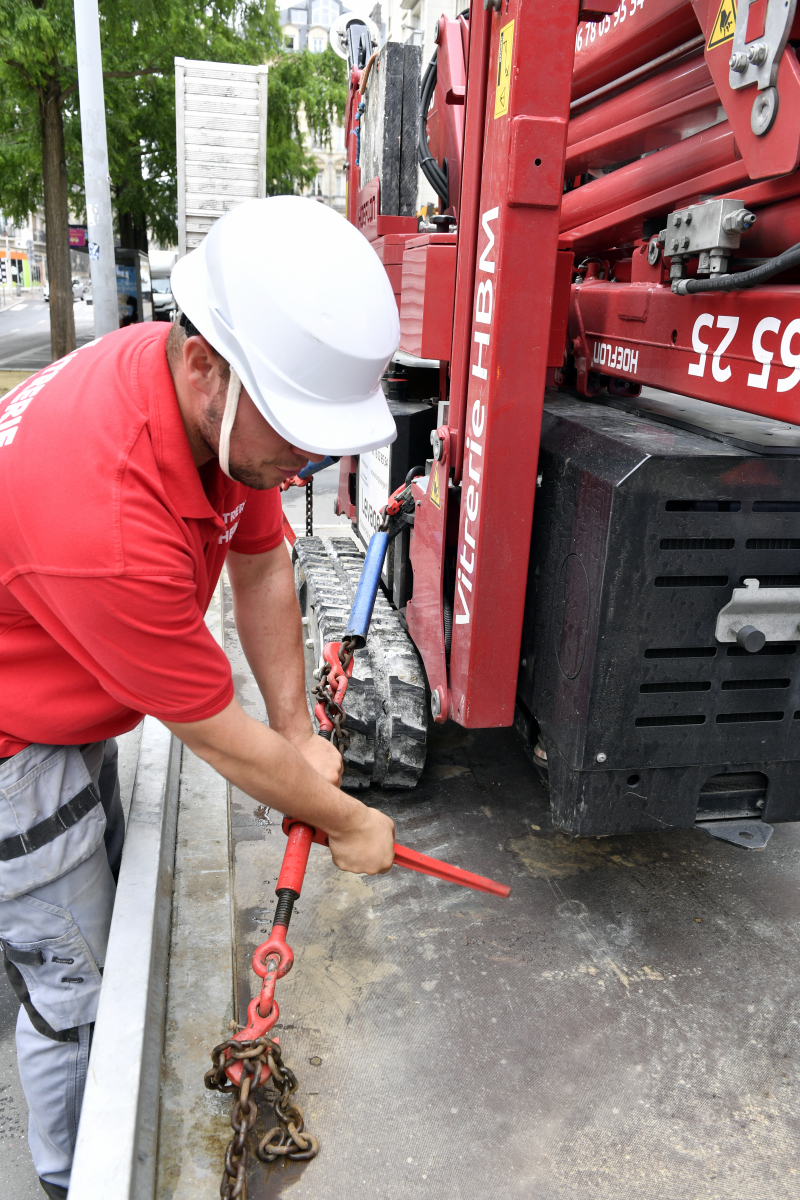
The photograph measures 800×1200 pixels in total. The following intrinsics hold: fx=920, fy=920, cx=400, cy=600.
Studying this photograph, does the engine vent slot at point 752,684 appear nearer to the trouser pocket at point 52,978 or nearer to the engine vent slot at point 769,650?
the engine vent slot at point 769,650

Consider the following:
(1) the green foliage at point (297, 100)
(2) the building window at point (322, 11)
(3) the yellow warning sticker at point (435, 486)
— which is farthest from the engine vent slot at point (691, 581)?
(2) the building window at point (322, 11)

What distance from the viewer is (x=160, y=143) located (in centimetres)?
1788

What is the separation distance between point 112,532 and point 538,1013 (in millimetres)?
1868

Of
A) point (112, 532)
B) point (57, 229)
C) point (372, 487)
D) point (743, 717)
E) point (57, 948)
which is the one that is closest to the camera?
point (112, 532)

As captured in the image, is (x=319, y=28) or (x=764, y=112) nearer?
(x=764, y=112)

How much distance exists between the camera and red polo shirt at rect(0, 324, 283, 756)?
1532 millimetres

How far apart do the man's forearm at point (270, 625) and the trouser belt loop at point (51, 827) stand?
50 centimetres

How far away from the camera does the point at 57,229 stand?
50.0ft

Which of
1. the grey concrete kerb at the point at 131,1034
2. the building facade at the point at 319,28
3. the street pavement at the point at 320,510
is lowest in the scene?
the street pavement at the point at 320,510

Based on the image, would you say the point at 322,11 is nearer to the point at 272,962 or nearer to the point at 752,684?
the point at 752,684

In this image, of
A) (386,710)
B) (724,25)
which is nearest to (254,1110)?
(386,710)

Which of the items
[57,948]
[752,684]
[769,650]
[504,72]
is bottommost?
[57,948]

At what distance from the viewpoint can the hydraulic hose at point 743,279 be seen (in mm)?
1939

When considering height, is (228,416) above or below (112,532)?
above
